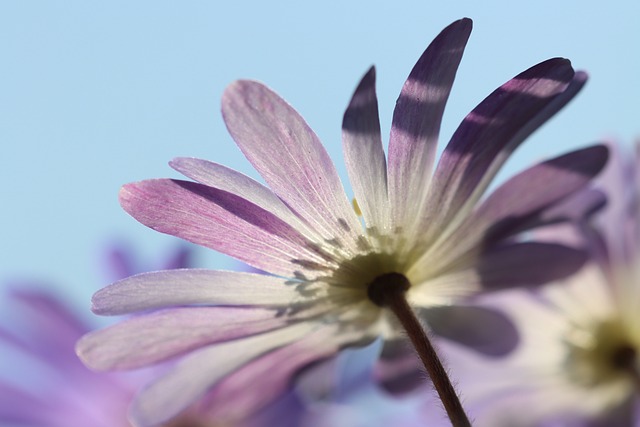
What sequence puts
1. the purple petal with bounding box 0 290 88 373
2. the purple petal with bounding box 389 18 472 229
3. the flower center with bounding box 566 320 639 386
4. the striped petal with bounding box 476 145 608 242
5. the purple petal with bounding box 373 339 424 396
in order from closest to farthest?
the purple petal with bounding box 389 18 472 229 → the striped petal with bounding box 476 145 608 242 → the purple petal with bounding box 373 339 424 396 → the flower center with bounding box 566 320 639 386 → the purple petal with bounding box 0 290 88 373

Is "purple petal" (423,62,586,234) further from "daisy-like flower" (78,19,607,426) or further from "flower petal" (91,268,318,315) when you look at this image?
"flower petal" (91,268,318,315)

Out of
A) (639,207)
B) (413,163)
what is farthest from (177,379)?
(639,207)

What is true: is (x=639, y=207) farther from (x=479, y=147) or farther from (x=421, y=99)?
(x=421, y=99)

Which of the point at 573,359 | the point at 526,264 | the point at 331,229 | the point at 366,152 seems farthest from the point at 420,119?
the point at 573,359

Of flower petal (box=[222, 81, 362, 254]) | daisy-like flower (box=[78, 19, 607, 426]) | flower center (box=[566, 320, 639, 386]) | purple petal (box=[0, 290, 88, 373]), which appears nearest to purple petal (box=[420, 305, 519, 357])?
daisy-like flower (box=[78, 19, 607, 426])

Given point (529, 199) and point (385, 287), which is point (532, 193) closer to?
point (529, 199)
